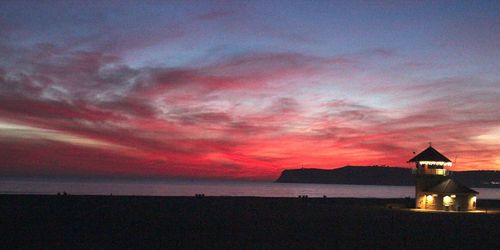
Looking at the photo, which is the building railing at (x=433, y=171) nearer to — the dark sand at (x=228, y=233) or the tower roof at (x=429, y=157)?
the tower roof at (x=429, y=157)

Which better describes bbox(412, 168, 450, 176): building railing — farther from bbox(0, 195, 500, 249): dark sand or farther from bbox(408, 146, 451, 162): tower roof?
bbox(0, 195, 500, 249): dark sand

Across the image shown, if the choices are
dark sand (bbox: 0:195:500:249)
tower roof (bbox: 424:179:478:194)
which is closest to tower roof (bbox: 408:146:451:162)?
tower roof (bbox: 424:179:478:194)

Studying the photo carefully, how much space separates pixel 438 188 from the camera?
56.2 m

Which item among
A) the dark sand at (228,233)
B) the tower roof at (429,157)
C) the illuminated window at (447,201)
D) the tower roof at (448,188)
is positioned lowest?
the dark sand at (228,233)

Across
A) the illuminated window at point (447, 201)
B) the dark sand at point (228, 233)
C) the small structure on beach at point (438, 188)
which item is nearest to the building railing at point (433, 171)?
the small structure on beach at point (438, 188)

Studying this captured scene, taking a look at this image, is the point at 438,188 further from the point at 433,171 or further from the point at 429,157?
the point at 429,157

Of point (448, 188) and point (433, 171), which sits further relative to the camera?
point (433, 171)

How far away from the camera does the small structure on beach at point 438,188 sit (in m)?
55.6

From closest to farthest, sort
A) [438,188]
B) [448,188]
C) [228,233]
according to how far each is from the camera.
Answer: [228,233]
[448,188]
[438,188]

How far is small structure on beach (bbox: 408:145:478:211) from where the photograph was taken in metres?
55.6

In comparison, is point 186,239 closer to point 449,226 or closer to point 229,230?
point 229,230

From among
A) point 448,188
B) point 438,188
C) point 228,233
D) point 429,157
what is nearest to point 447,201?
point 448,188

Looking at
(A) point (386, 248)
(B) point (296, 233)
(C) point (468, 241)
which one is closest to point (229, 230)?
(B) point (296, 233)

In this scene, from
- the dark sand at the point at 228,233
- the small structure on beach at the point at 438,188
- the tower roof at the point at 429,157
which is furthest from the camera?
the tower roof at the point at 429,157
